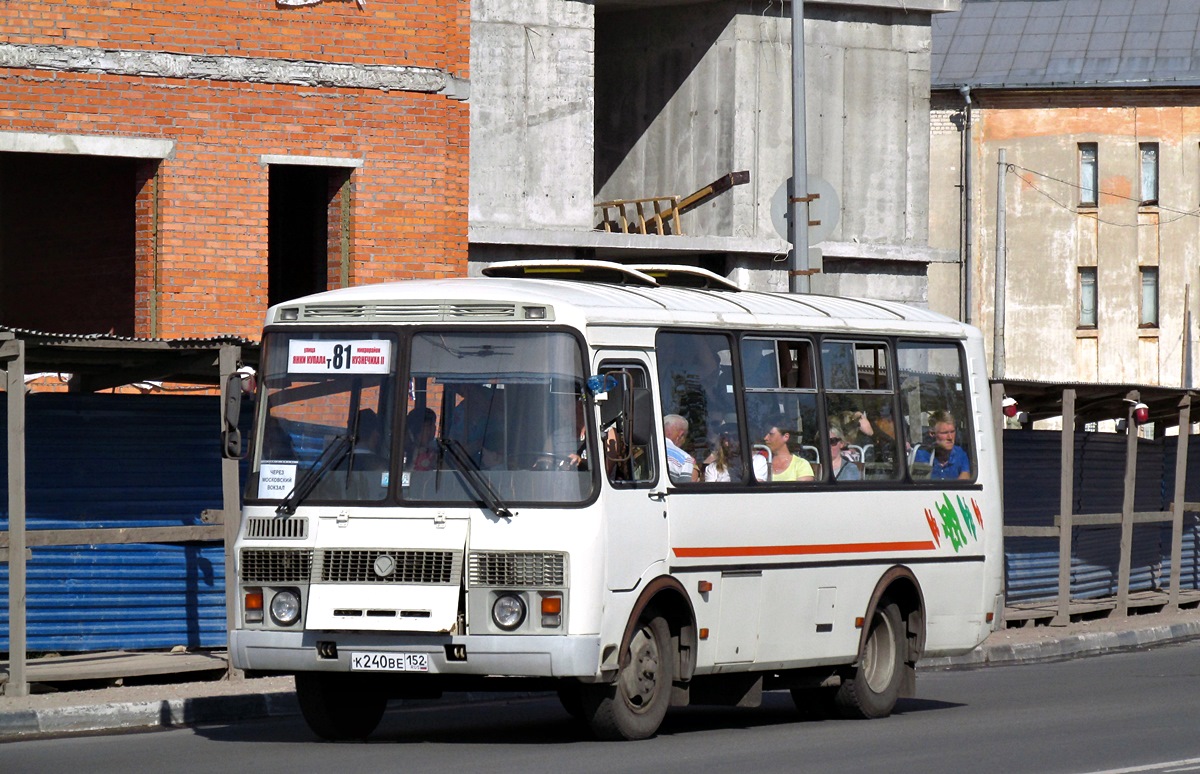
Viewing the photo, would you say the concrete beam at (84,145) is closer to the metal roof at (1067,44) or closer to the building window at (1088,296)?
the metal roof at (1067,44)

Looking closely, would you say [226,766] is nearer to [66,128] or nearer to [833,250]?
[66,128]

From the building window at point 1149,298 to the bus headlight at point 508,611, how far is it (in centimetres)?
5260

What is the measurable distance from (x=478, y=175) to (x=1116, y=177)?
37939 mm

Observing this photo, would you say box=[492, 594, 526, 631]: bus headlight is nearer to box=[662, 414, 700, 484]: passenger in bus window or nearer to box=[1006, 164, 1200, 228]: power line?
box=[662, 414, 700, 484]: passenger in bus window

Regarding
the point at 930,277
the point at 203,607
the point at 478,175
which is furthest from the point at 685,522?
the point at 930,277

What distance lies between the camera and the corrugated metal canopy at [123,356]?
14.5m

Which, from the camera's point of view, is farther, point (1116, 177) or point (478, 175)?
point (1116, 177)

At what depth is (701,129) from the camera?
29.1 m

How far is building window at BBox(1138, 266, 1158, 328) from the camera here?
61.6 m

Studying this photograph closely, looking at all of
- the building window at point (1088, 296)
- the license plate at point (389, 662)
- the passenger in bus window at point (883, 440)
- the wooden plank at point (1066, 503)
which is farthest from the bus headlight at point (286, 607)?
the building window at point (1088, 296)

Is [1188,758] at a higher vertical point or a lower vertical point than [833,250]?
lower

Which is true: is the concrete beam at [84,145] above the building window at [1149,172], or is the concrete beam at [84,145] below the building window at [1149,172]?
below

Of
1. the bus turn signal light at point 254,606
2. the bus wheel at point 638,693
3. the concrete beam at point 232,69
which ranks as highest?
the concrete beam at point 232,69

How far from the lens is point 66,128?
22.0 meters
